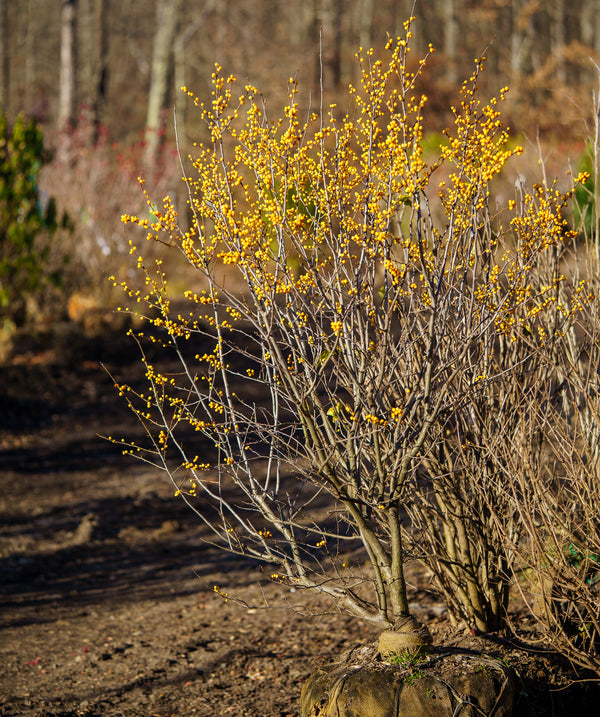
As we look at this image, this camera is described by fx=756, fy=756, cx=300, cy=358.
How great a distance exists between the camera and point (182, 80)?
19219 millimetres

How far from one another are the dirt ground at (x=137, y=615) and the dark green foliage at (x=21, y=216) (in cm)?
232

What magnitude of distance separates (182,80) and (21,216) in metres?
11.9

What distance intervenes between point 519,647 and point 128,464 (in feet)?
14.5

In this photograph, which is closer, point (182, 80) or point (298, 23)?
point (182, 80)

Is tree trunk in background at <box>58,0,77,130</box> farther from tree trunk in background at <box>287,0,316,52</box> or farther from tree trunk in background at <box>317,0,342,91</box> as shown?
tree trunk in background at <box>287,0,316,52</box>

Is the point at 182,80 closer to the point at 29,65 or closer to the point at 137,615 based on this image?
the point at 29,65

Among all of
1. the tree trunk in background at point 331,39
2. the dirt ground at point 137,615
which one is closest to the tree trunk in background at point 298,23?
the tree trunk in background at point 331,39

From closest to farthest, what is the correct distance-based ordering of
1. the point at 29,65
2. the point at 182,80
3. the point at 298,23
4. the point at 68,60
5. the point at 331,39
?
the point at 68,60 < the point at 331,39 < the point at 182,80 < the point at 298,23 < the point at 29,65

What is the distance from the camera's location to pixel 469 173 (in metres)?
2.54

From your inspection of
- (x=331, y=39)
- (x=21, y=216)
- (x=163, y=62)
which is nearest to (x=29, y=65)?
(x=331, y=39)

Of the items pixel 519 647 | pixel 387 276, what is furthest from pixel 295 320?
pixel 519 647

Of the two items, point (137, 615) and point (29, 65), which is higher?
point (29, 65)

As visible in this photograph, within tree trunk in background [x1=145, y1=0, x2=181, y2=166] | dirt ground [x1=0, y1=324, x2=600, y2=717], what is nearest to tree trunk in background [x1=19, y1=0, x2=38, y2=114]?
tree trunk in background [x1=145, y1=0, x2=181, y2=166]

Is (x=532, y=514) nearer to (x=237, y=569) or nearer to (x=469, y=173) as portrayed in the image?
(x=469, y=173)
